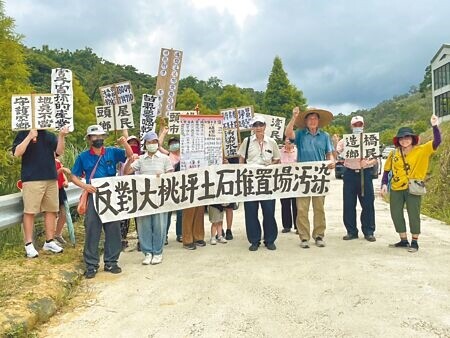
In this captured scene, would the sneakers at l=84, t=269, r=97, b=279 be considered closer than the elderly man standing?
Yes

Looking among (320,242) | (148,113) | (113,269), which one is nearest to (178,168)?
(148,113)

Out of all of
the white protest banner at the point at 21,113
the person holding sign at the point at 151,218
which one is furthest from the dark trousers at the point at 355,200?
the white protest banner at the point at 21,113

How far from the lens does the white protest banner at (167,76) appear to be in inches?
324

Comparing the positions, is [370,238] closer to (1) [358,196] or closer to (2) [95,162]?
(1) [358,196]

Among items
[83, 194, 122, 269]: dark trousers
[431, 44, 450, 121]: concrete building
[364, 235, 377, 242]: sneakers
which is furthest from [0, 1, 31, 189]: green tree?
[431, 44, 450, 121]: concrete building

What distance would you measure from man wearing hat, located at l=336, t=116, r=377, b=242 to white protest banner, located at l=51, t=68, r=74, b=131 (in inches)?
165

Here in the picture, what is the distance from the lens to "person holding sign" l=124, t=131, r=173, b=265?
5.69m

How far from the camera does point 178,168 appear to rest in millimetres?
6855

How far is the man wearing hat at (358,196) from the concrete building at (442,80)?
3160cm

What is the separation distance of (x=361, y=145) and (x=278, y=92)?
27.7m

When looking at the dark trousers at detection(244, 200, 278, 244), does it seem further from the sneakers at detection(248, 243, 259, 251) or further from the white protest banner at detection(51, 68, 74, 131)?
the white protest banner at detection(51, 68, 74, 131)

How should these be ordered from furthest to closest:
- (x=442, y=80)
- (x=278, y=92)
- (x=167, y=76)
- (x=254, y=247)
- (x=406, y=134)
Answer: (x=442, y=80) < (x=278, y=92) < (x=167, y=76) < (x=254, y=247) < (x=406, y=134)

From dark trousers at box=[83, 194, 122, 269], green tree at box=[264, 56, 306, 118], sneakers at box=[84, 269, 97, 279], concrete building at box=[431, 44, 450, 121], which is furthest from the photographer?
concrete building at box=[431, 44, 450, 121]

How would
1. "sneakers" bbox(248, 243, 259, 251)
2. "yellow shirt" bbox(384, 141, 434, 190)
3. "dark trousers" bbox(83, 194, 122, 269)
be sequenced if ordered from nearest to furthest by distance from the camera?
"dark trousers" bbox(83, 194, 122, 269) < "yellow shirt" bbox(384, 141, 434, 190) < "sneakers" bbox(248, 243, 259, 251)
